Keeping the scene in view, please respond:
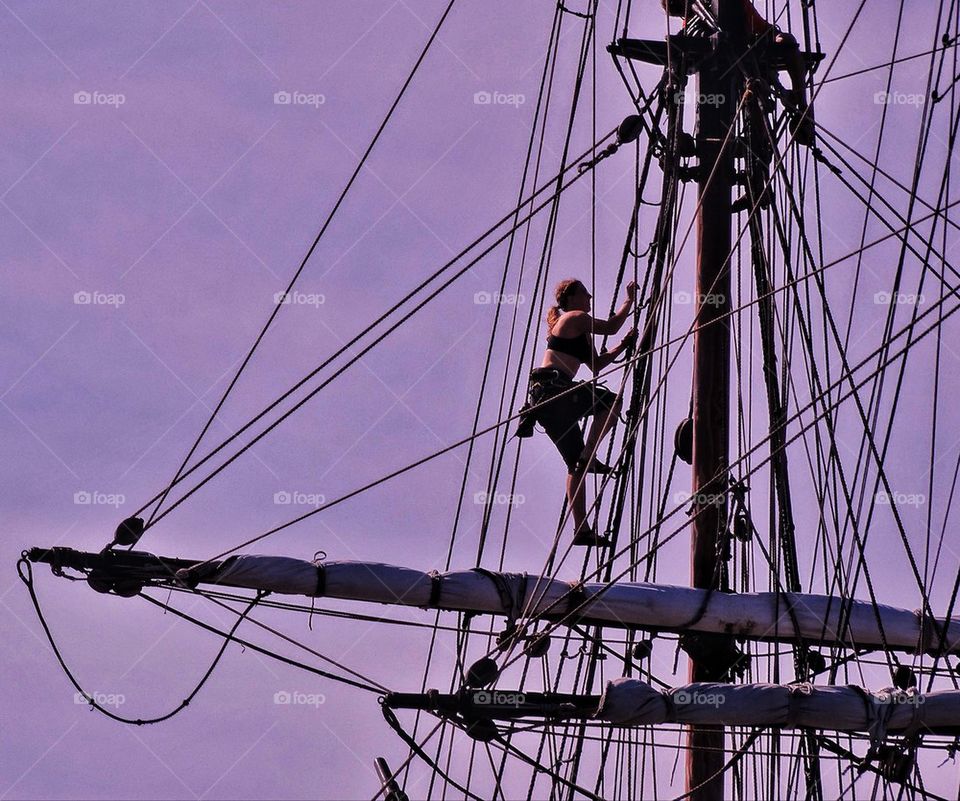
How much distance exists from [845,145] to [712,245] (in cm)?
200

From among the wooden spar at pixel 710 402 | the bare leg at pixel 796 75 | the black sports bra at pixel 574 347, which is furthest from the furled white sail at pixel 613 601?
the bare leg at pixel 796 75

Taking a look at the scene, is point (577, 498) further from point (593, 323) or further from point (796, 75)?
point (796, 75)

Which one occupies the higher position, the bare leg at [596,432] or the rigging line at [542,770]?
the bare leg at [596,432]

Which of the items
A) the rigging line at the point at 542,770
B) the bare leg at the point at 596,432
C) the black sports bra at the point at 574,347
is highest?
the black sports bra at the point at 574,347

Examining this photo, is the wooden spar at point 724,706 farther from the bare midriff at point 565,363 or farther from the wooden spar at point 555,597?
the bare midriff at point 565,363

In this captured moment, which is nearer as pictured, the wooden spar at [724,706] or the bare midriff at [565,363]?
the wooden spar at [724,706]

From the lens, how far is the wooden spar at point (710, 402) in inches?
878

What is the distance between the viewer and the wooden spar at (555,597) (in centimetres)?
2111

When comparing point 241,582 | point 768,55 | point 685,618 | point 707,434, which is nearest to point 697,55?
point 768,55

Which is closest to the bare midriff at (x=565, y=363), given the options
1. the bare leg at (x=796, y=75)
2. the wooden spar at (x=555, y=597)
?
the wooden spar at (x=555, y=597)

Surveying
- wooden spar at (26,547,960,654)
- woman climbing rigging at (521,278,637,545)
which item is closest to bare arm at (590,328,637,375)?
woman climbing rigging at (521,278,637,545)

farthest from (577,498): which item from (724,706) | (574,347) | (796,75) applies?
(796,75)

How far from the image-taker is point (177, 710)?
20.2 m

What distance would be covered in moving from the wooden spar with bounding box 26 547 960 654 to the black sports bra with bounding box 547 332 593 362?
80.2 inches
